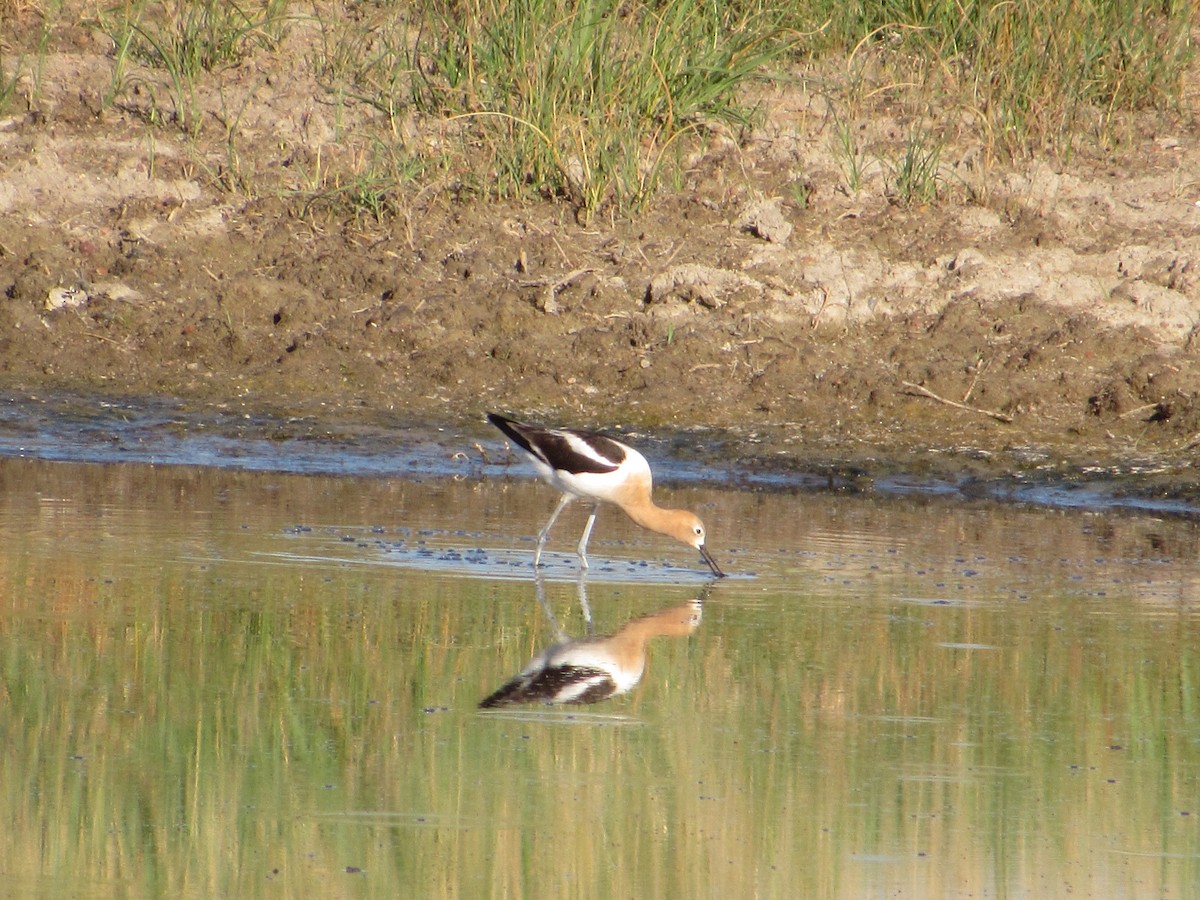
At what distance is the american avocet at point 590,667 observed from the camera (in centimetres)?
554

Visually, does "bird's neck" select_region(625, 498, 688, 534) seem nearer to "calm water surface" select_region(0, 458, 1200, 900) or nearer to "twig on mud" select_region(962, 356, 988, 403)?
"calm water surface" select_region(0, 458, 1200, 900)

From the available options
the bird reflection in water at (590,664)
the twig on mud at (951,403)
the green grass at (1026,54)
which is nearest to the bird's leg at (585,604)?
the bird reflection in water at (590,664)

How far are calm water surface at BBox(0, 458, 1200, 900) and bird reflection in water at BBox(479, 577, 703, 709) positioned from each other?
0.06m

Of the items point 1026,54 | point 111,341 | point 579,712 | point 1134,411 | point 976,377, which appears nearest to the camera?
point 579,712

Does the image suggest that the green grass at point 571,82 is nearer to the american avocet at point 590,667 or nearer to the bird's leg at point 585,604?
the bird's leg at point 585,604

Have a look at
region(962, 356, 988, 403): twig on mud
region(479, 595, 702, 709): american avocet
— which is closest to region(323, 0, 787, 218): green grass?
region(962, 356, 988, 403): twig on mud

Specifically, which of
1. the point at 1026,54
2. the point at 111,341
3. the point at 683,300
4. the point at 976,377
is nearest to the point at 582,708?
the point at 976,377

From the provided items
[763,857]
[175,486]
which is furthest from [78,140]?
[763,857]

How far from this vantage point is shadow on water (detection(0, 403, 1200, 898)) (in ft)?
13.7

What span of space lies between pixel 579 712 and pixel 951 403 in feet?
18.4

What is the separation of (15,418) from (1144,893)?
7.61 meters

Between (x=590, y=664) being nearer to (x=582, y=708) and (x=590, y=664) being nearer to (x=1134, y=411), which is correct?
(x=582, y=708)

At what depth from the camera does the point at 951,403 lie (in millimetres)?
10523

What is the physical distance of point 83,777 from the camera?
4.61 m
